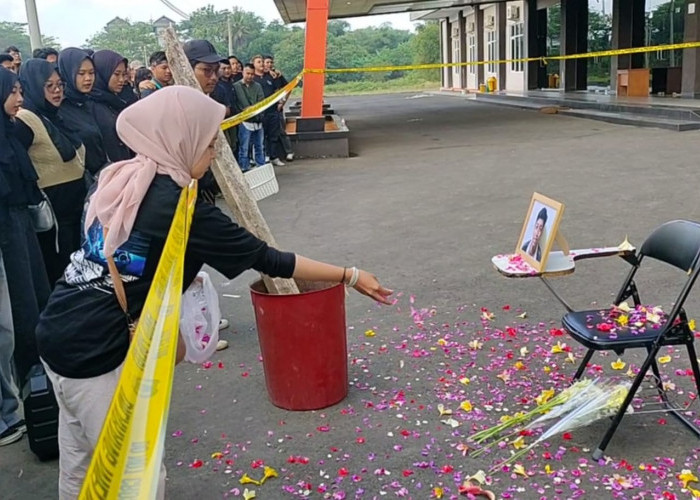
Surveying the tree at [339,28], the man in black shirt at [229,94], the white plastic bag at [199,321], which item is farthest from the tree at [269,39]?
the white plastic bag at [199,321]

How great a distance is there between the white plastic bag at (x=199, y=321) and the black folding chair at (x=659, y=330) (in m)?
1.55

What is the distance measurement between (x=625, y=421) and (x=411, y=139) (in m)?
13.2

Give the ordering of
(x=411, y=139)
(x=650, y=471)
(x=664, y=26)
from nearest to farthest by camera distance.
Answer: (x=650, y=471) < (x=411, y=139) < (x=664, y=26)

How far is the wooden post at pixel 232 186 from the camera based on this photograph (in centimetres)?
367

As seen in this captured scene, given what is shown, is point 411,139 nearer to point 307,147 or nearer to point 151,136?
point 307,147

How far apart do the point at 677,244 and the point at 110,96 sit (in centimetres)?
385

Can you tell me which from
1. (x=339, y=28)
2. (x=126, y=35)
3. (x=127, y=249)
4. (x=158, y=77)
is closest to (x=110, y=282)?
(x=127, y=249)

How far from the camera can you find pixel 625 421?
3254 mm

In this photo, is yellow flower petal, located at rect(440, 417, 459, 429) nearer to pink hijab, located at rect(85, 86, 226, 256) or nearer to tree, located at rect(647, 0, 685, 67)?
pink hijab, located at rect(85, 86, 226, 256)

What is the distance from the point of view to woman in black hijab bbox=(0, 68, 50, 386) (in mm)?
3484

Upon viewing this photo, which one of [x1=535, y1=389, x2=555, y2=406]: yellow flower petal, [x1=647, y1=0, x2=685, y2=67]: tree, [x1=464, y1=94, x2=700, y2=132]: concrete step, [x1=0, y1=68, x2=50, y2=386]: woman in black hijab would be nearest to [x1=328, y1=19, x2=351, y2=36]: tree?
[x1=647, y1=0, x2=685, y2=67]: tree

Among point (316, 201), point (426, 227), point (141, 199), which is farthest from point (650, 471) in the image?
point (316, 201)

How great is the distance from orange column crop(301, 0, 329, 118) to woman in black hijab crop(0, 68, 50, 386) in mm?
10144

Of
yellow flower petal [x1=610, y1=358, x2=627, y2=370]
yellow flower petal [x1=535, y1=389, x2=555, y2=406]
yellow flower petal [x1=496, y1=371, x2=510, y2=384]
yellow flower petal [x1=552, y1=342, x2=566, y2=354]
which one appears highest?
yellow flower petal [x1=610, y1=358, x2=627, y2=370]
